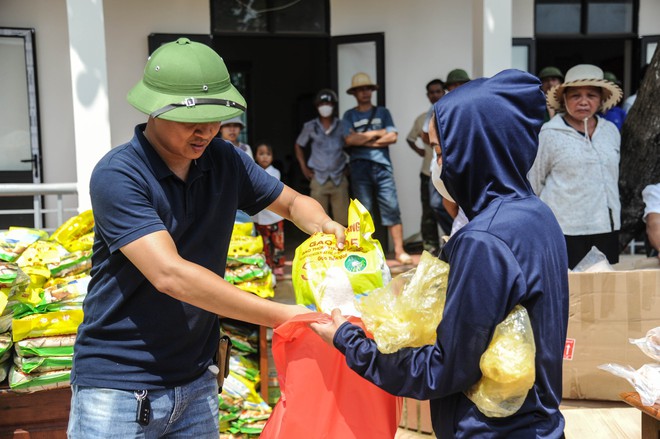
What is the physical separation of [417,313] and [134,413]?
2.78ft

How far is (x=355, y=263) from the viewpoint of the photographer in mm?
2363

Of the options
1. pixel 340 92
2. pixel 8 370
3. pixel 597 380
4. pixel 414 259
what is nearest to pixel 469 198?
pixel 597 380

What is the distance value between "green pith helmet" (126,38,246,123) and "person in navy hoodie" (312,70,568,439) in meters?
0.61

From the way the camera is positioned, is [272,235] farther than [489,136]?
Yes

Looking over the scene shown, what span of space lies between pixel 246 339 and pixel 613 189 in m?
2.57

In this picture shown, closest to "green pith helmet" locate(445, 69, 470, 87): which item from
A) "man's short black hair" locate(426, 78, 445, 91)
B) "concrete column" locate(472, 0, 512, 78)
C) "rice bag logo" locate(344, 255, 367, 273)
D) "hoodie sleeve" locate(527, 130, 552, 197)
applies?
"man's short black hair" locate(426, 78, 445, 91)

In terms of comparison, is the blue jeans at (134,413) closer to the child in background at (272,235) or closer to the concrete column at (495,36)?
the child in background at (272,235)

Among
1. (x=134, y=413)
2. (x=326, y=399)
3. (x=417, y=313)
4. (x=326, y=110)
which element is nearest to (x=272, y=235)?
(x=326, y=110)

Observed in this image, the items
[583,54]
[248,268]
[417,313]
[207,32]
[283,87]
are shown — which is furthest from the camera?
[283,87]

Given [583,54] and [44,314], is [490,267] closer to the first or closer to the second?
[44,314]

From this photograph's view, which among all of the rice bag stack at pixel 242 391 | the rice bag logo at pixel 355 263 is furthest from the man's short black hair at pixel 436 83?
the rice bag logo at pixel 355 263

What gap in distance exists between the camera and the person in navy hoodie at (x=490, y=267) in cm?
153

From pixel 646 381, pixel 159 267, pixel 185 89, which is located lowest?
pixel 646 381

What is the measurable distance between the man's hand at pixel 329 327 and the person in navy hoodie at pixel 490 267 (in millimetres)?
185
